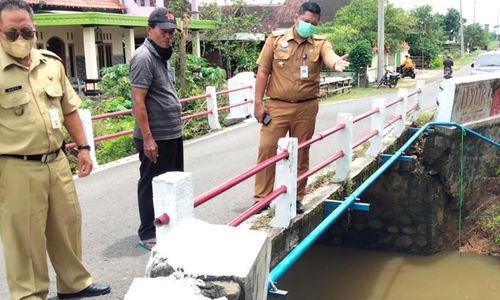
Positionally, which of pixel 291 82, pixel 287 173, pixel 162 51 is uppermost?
pixel 162 51

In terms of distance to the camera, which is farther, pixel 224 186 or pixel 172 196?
pixel 224 186

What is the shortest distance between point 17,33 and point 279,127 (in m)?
2.50

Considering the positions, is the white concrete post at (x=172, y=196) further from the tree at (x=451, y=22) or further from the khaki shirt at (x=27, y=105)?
the tree at (x=451, y=22)

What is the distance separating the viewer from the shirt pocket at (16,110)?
2.89 meters

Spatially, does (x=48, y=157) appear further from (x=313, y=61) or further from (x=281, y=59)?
(x=313, y=61)

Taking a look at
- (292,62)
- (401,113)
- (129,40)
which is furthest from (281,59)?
(129,40)

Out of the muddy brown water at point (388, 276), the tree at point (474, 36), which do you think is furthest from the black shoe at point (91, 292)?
the tree at point (474, 36)

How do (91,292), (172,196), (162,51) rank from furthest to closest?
1. (162,51)
2. (91,292)
3. (172,196)

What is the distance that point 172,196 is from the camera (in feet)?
9.12

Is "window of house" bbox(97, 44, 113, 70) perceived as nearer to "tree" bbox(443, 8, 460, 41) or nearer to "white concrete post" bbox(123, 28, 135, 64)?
"white concrete post" bbox(123, 28, 135, 64)

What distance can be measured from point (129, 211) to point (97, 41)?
1669 centimetres

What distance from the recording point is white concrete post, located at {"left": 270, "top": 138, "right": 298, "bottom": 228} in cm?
428

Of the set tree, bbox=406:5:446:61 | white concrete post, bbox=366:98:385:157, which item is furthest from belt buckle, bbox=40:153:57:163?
tree, bbox=406:5:446:61

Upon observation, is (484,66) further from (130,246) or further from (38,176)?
(38,176)
